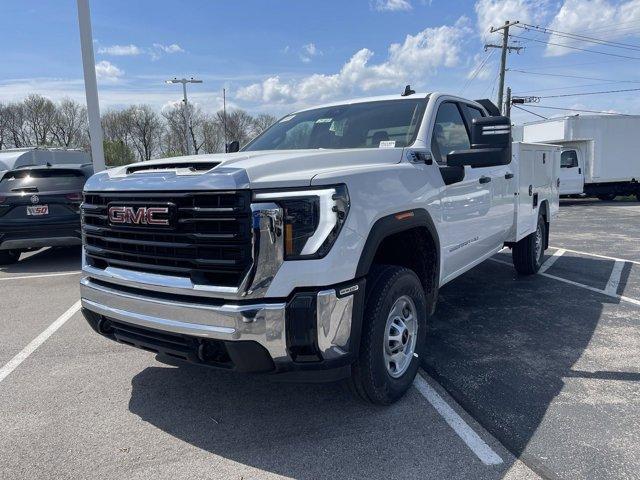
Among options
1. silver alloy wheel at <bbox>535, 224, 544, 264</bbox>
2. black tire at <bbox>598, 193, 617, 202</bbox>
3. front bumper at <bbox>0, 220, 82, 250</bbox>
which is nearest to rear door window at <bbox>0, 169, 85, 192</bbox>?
front bumper at <bbox>0, 220, 82, 250</bbox>

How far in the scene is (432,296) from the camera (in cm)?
379

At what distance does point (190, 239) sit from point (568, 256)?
7.52 metres

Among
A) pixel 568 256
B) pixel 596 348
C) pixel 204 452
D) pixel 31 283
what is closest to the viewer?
pixel 204 452

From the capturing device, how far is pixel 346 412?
321 centimetres

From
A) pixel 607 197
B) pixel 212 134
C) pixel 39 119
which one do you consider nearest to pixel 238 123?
pixel 212 134

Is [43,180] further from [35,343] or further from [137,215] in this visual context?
[137,215]

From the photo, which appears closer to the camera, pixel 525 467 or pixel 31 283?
pixel 525 467

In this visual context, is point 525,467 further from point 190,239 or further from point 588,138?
point 588,138

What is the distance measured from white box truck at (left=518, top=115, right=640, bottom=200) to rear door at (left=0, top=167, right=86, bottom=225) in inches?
703

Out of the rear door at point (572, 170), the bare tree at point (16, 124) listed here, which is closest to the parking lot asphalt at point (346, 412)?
the rear door at point (572, 170)

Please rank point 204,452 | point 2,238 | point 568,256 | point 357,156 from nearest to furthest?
point 204,452 → point 357,156 → point 2,238 → point 568,256

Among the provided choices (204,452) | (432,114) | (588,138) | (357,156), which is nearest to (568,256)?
(432,114)

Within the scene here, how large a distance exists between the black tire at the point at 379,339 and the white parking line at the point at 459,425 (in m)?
0.22

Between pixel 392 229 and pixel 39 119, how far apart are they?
7327cm
